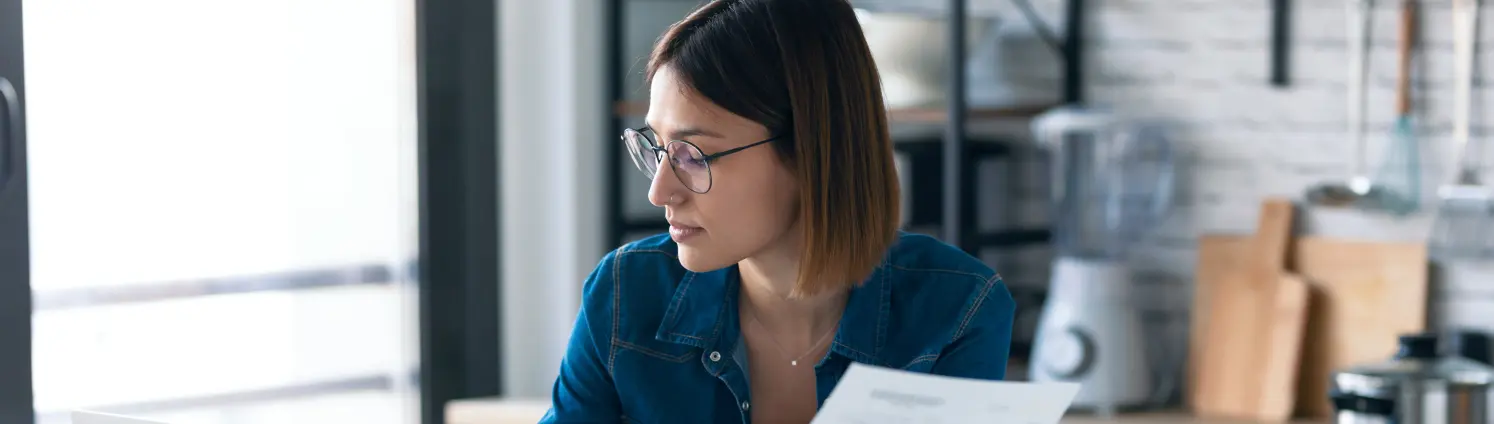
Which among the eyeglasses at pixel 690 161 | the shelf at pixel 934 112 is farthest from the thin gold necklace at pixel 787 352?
the shelf at pixel 934 112

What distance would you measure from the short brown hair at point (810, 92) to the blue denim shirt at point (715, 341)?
0.07 m

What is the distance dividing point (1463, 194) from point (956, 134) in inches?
32.4

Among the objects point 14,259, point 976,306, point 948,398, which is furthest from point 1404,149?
point 14,259

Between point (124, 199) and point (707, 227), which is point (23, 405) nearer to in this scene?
point (124, 199)

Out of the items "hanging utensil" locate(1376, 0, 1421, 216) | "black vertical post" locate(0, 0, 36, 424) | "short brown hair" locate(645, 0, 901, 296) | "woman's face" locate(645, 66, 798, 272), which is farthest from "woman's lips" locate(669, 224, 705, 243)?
"hanging utensil" locate(1376, 0, 1421, 216)

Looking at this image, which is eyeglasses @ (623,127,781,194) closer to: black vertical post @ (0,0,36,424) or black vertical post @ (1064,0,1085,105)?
black vertical post @ (0,0,36,424)

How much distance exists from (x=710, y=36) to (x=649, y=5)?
5.29 feet

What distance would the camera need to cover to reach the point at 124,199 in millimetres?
2365

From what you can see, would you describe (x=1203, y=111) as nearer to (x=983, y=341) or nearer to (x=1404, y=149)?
(x=1404, y=149)

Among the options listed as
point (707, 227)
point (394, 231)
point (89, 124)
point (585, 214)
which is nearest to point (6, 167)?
point (89, 124)

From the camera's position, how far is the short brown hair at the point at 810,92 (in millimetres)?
1292

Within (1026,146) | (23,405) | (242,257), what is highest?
(1026,146)

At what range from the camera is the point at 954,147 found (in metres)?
2.52

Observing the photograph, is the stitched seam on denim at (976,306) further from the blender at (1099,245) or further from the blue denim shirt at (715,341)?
the blender at (1099,245)
